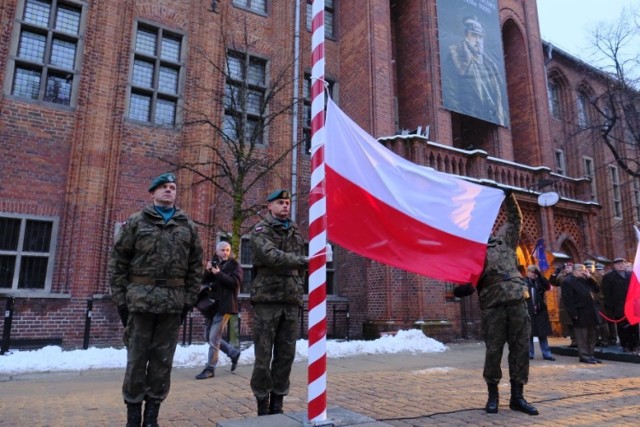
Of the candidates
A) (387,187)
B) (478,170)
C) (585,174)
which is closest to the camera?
(387,187)

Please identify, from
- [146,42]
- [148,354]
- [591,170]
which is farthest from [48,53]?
[591,170]

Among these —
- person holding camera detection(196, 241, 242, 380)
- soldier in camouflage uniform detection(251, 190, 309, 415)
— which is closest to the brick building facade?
person holding camera detection(196, 241, 242, 380)

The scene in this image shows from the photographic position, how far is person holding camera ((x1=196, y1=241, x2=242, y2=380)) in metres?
6.84

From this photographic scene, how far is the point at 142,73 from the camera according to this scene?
12969 millimetres

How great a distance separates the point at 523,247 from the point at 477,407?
1153 centimetres

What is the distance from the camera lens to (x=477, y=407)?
5.06m

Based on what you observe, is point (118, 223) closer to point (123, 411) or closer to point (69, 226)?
point (69, 226)

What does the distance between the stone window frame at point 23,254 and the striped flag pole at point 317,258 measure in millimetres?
8918

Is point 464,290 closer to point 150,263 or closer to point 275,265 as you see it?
point 275,265

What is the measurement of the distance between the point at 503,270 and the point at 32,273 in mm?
10119

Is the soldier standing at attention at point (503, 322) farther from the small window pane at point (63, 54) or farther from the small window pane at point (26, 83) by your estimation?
the small window pane at point (63, 54)

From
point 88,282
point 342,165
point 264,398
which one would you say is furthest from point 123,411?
point 88,282

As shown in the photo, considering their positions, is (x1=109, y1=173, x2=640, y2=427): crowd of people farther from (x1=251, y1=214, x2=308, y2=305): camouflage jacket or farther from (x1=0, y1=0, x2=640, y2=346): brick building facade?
(x1=0, y1=0, x2=640, y2=346): brick building facade

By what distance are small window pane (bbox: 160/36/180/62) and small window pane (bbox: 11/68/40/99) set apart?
3265mm
